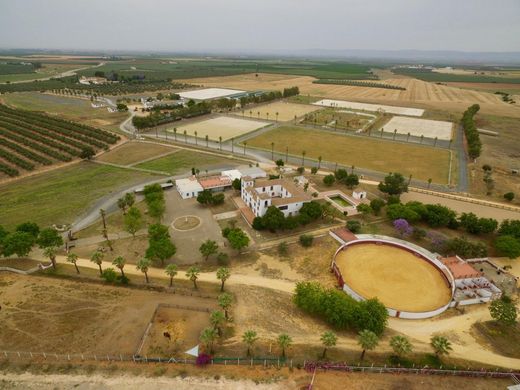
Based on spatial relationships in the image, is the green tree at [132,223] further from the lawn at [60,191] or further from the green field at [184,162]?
the green field at [184,162]

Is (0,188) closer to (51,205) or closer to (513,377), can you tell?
(51,205)

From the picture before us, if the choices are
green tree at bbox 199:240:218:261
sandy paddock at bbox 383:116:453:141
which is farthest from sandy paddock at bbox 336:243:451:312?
sandy paddock at bbox 383:116:453:141

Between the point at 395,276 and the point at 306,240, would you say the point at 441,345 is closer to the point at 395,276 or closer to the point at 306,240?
the point at 395,276

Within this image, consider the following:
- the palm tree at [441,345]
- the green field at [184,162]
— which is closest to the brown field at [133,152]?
the green field at [184,162]

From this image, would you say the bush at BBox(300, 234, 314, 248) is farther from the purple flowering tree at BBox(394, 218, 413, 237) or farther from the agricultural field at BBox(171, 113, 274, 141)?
the agricultural field at BBox(171, 113, 274, 141)

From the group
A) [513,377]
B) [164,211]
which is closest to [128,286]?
[164,211]
